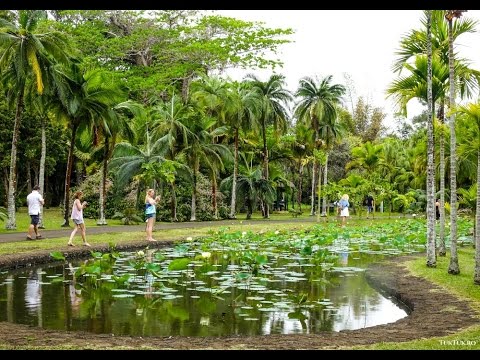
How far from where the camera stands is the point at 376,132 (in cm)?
7600

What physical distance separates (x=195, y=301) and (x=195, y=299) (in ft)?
0.62

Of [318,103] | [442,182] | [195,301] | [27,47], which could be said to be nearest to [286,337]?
[195,301]

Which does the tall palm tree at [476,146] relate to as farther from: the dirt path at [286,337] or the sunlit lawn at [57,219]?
the sunlit lawn at [57,219]

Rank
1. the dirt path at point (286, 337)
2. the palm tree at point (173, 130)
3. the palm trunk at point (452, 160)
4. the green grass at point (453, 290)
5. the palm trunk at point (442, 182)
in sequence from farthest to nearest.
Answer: the palm tree at point (173, 130) < the palm trunk at point (442, 182) < the palm trunk at point (452, 160) < the dirt path at point (286, 337) < the green grass at point (453, 290)

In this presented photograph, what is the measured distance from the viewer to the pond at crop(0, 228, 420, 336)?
10156mm

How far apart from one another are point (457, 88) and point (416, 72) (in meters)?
1.10

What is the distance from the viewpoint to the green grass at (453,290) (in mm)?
7938

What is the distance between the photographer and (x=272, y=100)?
156 feet

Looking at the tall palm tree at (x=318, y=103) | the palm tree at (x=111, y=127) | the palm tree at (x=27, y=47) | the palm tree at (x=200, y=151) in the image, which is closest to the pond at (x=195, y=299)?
the palm tree at (x=27, y=47)

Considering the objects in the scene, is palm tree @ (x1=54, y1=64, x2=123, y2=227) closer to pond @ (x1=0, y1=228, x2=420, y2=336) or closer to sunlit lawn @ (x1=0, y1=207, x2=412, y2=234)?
A: sunlit lawn @ (x1=0, y1=207, x2=412, y2=234)

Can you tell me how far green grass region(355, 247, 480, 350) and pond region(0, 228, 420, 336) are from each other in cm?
128

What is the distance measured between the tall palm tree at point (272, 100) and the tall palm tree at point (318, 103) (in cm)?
466

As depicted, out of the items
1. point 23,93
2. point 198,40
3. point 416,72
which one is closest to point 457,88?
point 416,72

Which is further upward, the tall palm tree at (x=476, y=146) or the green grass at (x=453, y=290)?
the tall palm tree at (x=476, y=146)
